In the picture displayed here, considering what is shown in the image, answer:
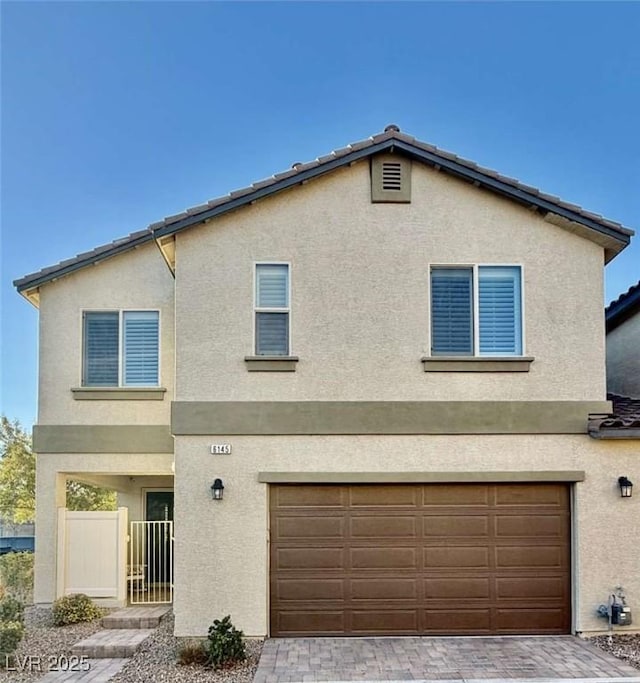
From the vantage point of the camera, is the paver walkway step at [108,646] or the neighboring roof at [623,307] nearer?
the paver walkway step at [108,646]

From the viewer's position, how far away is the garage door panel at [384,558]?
35.7 feet

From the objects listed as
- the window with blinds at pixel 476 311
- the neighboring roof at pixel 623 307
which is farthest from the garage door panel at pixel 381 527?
the neighboring roof at pixel 623 307

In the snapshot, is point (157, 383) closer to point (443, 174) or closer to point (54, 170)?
point (443, 174)

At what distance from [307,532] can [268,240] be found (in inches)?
184

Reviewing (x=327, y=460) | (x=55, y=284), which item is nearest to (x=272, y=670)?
(x=327, y=460)

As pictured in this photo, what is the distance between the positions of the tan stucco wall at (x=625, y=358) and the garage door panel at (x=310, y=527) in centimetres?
713

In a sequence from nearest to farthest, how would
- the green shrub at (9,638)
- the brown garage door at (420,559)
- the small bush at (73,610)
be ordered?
the green shrub at (9,638) < the brown garage door at (420,559) < the small bush at (73,610)

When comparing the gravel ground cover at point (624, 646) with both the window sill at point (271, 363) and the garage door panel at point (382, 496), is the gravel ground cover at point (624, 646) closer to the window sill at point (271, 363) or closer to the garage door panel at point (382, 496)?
the garage door panel at point (382, 496)

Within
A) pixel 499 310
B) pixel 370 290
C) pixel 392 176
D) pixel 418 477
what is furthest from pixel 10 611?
pixel 392 176

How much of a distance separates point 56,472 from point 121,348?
2827mm

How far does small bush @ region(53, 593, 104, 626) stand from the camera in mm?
12141

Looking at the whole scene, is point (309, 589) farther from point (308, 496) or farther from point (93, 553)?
point (93, 553)

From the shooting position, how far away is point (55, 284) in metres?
14.4

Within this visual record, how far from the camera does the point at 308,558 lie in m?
10.9
